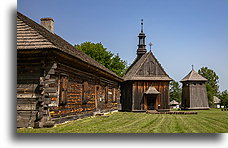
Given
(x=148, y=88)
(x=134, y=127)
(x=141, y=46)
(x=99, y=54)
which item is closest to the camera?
(x=134, y=127)

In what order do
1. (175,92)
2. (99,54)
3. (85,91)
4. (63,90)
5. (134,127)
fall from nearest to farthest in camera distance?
(134,127), (63,90), (85,91), (99,54), (175,92)

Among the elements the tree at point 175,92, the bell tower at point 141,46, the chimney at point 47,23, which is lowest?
the tree at point 175,92

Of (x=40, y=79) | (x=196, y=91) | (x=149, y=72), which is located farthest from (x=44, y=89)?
(x=196, y=91)

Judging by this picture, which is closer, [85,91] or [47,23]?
[85,91]

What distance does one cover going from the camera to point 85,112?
47.8 ft

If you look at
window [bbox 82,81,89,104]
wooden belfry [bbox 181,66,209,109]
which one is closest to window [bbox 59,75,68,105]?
window [bbox 82,81,89,104]

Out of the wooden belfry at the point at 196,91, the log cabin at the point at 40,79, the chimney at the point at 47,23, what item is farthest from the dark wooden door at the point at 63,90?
the wooden belfry at the point at 196,91

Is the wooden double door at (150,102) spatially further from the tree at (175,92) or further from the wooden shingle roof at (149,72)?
the tree at (175,92)

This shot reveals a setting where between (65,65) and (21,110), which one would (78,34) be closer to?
(65,65)

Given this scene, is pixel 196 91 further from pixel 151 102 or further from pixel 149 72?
pixel 149 72

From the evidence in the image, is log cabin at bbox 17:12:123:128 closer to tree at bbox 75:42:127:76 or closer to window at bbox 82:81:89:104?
window at bbox 82:81:89:104

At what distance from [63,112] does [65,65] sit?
2102 millimetres

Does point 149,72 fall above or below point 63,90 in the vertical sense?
above
